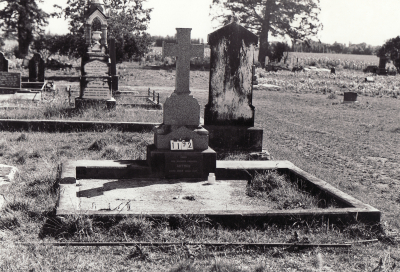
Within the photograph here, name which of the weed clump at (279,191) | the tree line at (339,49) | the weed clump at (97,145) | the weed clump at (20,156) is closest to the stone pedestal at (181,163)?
the weed clump at (279,191)

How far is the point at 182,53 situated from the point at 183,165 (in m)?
1.65

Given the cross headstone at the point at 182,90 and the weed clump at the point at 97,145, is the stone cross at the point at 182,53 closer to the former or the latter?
the cross headstone at the point at 182,90

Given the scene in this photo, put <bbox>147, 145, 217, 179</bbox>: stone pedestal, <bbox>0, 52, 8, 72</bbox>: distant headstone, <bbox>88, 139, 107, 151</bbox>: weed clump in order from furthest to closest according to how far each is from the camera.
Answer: <bbox>0, 52, 8, 72</bbox>: distant headstone
<bbox>88, 139, 107, 151</bbox>: weed clump
<bbox>147, 145, 217, 179</bbox>: stone pedestal

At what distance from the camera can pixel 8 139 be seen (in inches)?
399

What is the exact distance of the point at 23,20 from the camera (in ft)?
160

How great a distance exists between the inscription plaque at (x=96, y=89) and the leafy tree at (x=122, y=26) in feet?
58.3

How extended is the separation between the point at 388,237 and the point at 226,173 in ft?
9.20

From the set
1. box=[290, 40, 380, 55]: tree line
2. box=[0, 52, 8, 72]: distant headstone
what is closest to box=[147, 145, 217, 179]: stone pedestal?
box=[0, 52, 8, 72]: distant headstone

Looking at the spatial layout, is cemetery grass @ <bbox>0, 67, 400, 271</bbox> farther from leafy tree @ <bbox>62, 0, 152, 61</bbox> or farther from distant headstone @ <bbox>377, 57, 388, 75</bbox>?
distant headstone @ <bbox>377, 57, 388, 75</bbox>

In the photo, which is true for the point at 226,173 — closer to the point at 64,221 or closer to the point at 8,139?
the point at 64,221

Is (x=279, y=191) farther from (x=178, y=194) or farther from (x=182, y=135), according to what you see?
(x=182, y=135)

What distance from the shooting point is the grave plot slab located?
5.41m

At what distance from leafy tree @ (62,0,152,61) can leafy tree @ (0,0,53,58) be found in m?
16.3

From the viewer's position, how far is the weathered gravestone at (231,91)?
9.92m
